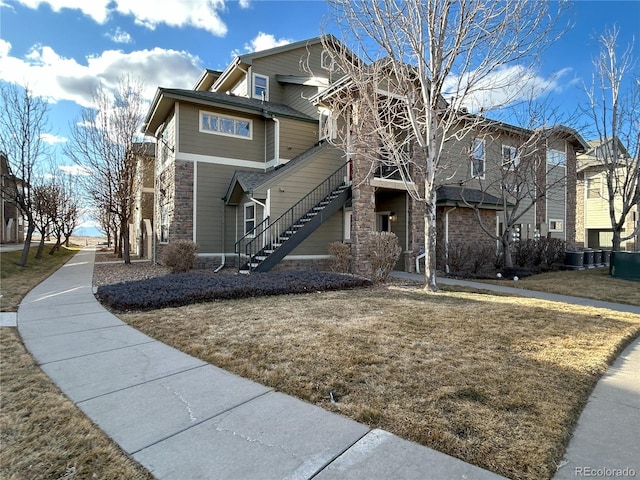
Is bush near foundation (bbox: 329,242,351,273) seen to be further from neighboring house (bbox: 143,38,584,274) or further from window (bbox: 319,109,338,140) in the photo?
window (bbox: 319,109,338,140)

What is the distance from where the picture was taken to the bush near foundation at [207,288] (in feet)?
23.3

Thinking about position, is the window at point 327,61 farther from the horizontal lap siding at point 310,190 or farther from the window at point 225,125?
the window at point 225,125

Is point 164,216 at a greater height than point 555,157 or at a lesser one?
lesser

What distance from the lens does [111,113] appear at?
17.6 m

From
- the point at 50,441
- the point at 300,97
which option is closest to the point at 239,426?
the point at 50,441

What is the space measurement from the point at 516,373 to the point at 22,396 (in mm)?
4736

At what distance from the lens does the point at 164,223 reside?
1592 cm

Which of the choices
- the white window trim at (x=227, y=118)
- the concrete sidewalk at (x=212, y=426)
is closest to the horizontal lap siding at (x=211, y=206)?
the white window trim at (x=227, y=118)

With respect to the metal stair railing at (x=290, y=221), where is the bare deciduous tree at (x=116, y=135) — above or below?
above

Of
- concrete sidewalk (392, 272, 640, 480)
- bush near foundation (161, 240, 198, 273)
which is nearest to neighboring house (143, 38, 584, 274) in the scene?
bush near foundation (161, 240, 198, 273)

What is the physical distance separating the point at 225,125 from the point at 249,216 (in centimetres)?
397

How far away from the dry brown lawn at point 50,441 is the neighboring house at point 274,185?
25.9 ft

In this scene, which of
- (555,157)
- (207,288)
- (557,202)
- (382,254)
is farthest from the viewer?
(557,202)

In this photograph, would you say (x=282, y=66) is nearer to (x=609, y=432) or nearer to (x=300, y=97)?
(x=300, y=97)
